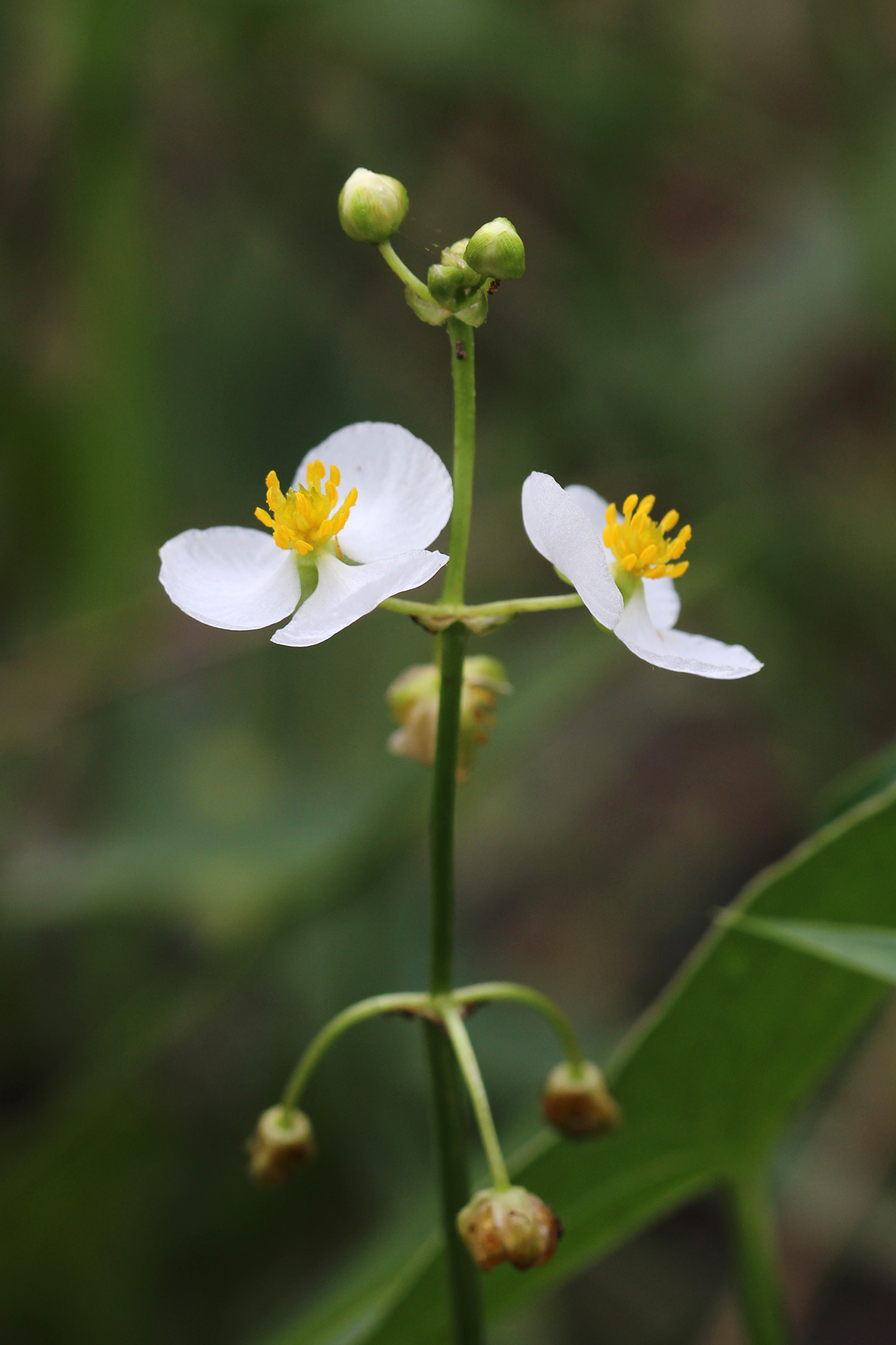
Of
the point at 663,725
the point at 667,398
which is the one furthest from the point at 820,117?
the point at 663,725

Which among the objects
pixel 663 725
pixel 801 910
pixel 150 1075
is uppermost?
pixel 663 725

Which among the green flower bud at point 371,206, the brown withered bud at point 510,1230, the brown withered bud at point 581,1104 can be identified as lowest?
the brown withered bud at point 510,1230

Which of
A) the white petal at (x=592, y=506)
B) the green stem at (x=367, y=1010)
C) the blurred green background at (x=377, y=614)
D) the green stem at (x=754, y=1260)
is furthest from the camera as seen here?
the blurred green background at (x=377, y=614)

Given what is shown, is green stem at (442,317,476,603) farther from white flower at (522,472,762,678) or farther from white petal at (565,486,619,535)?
A: white petal at (565,486,619,535)

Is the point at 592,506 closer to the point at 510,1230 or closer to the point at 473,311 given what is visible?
the point at 473,311

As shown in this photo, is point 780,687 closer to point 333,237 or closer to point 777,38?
point 333,237

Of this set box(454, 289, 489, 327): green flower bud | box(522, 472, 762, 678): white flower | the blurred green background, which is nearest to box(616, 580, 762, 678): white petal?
box(522, 472, 762, 678): white flower

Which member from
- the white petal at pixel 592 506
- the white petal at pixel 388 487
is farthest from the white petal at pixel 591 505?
the white petal at pixel 388 487

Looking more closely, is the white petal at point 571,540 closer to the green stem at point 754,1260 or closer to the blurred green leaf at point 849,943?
the blurred green leaf at point 849,943
